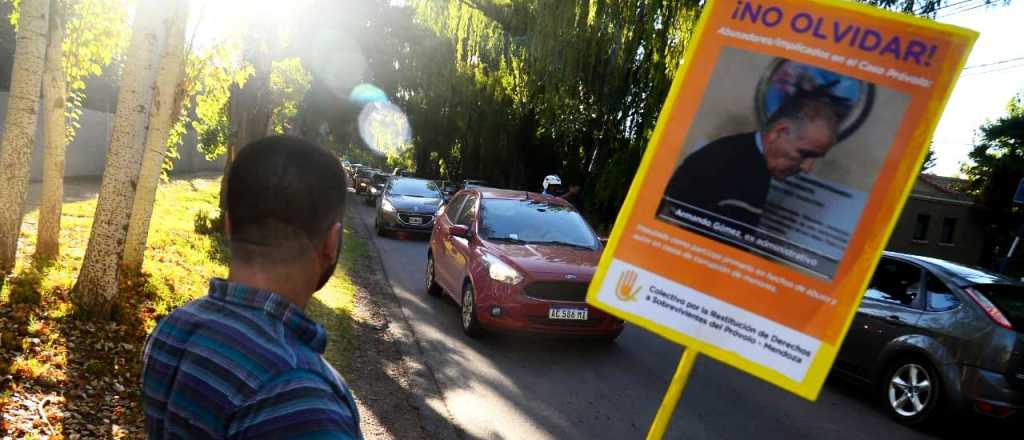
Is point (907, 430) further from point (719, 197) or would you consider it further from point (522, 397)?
point (719, 197)

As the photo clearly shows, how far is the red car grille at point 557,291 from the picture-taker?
6.62 m

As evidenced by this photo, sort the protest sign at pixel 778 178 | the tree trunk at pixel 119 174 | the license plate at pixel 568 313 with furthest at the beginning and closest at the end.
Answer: the license plate at pixel 568 313
the tree trunk at pixel 119 174
the protest sign at pixel 778 178

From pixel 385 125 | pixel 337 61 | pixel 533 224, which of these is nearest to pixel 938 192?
pixel 337 61

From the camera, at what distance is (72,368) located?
4.41 meters

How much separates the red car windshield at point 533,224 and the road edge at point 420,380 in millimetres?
1546

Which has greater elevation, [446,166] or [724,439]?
[724,439]

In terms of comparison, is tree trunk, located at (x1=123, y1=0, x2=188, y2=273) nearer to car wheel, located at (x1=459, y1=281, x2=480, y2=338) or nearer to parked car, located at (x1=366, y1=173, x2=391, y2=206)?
car wheel, located at (x1=459, y1=281, x2=480, y2=338)

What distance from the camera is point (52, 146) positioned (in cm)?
657

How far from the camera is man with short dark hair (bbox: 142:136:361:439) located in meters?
1.16

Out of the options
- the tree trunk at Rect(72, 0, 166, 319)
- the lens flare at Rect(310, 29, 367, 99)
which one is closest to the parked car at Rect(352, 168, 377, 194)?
the lens flare at Rect(310, 29, 367, 99)

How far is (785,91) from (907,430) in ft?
17.4

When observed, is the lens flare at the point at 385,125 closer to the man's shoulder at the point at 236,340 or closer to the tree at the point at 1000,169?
the tree at the point at 1000,169

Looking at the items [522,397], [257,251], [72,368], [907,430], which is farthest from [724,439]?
[72,368]

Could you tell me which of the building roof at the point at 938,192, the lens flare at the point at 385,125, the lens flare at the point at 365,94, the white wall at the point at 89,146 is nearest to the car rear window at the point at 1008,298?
the white wall at the point at 89,146
